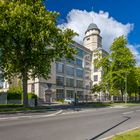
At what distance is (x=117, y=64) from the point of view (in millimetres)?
57500

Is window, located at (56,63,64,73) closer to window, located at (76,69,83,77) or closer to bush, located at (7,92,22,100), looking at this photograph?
window, located at (76,69,83,77)

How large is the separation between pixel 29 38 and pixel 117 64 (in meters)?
31.3

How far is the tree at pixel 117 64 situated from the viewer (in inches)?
2194

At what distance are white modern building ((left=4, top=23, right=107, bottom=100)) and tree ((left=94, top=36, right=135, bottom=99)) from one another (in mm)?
13430

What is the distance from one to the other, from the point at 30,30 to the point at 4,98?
16.7m

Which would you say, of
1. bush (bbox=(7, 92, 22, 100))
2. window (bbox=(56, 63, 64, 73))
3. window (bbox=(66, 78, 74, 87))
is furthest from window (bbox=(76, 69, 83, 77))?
bush (bbox=(7, 92, 22, 100))

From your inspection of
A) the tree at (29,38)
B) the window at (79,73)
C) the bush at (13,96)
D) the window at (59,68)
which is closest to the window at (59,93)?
the window at (59,68)

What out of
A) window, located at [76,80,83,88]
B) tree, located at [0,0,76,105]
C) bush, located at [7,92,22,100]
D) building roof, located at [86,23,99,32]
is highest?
Result: building roof, located at [86,23,99,32]

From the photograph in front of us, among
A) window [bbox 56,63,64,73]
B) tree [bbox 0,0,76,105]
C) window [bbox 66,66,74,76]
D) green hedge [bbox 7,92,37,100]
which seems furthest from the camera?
window [bbox 66,66,74,76]

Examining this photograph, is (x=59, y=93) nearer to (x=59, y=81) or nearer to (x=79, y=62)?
(x=59, y=81)

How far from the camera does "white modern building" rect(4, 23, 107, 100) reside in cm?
7104

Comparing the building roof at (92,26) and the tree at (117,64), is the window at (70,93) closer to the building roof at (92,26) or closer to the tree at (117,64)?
the tree at (117,64)

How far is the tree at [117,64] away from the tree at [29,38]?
25.0 metres

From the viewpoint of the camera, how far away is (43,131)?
12.1 metres
